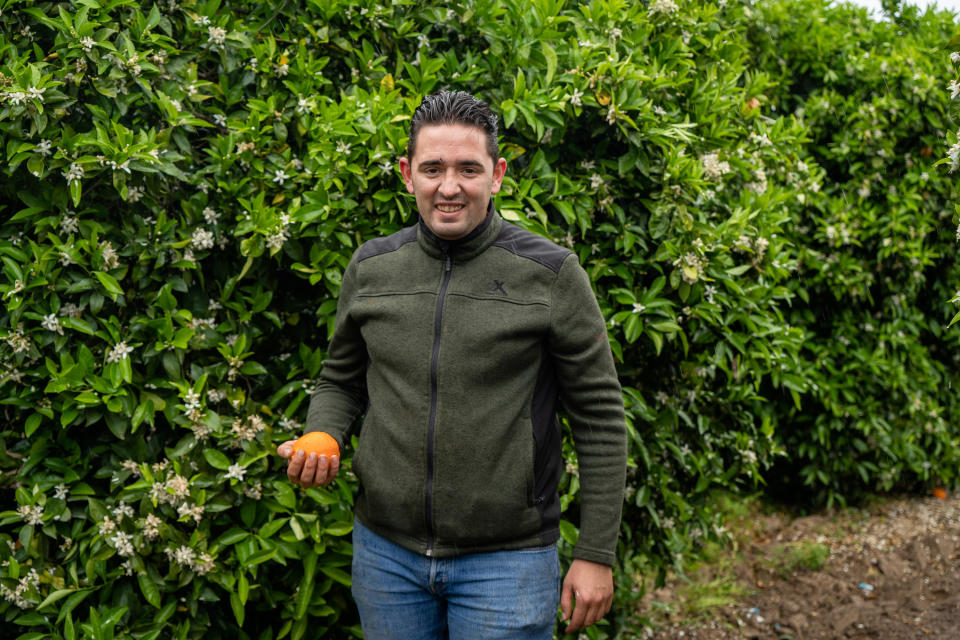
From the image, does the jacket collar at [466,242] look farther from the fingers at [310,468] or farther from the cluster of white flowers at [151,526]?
the cluster of white flowers at [151,526]

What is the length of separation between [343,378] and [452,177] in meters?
0.69

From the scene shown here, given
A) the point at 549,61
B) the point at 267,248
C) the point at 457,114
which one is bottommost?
the point at 267,248

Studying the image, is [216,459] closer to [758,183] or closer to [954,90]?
[954,90]

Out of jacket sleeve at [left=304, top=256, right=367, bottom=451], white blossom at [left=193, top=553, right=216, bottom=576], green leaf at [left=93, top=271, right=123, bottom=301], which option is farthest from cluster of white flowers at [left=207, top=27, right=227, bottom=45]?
white blossom at [left=193, top=553, right=216, bottom=576]

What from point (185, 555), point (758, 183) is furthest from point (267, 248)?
point (758, 183)

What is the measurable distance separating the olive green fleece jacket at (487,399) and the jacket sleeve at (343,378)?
14 centimetres

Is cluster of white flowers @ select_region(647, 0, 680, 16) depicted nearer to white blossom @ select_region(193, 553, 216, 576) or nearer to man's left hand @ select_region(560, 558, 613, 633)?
man's left hand @ select_region(560, 558, 613, 633)

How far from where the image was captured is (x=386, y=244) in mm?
2289

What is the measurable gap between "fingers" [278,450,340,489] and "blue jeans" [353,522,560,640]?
0.73ft

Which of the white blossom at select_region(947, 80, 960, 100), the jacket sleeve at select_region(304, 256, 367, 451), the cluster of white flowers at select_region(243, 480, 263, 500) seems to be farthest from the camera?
the cluster of white flowers at select_region(243, 480, 263, 500)

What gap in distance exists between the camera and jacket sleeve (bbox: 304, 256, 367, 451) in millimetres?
2295

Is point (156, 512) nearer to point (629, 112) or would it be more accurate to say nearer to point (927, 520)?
point (629, 112)

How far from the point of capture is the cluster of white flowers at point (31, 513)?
274 cm

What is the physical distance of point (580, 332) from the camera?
2045mm
